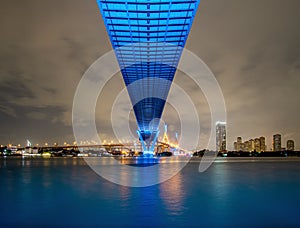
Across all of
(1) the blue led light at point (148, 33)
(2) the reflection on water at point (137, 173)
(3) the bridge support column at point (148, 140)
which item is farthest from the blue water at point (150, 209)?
(3) the bridge support column at point (148, 140)

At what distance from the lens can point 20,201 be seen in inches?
497

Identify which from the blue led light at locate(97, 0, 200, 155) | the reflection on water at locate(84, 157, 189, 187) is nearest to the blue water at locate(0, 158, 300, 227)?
the reflection on water at locate(84, 157, 189, 187)

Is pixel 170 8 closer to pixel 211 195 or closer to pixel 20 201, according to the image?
pixel 211 195

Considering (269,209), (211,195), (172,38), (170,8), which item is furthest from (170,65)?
(269,209)

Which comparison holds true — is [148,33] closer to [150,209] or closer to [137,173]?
[137,173]

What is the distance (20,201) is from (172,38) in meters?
27.0

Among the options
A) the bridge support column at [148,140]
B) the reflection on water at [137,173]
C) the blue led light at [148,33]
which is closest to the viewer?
the reflection on water at [137,173]

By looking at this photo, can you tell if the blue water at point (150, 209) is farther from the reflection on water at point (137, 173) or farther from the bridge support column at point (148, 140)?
the bridge support column at point (148, 140)

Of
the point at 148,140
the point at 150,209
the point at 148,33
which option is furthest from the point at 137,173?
the point at 148,140

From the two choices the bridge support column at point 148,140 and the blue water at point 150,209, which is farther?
the bridge support column at point 148,140

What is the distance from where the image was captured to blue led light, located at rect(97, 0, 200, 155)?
28562mm

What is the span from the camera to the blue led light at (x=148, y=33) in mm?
28562

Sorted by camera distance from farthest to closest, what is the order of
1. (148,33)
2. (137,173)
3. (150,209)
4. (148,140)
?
(148,140) → (148,33) → (137,173) → (150,209)

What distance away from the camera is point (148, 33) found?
36.0 m
